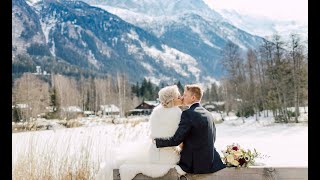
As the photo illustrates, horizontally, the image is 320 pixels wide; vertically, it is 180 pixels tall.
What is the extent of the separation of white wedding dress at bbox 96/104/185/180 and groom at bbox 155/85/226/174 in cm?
6

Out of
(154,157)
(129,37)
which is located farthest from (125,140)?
(129,37)

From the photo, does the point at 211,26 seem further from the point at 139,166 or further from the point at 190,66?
the point at 139,166

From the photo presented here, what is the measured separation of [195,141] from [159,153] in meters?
0.26

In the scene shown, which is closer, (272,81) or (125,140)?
(125,140)

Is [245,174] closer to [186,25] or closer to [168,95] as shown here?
[168,95]

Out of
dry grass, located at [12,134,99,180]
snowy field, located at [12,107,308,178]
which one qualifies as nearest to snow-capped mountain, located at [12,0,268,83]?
snowy field, located at [12,107,308,178]

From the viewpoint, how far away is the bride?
3.17 metres

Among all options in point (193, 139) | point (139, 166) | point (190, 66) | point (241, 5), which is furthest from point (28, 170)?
point (241, 5)

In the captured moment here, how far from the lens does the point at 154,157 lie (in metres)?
3.23

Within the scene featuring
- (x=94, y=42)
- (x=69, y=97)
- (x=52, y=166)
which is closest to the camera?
(x=52, y=166)

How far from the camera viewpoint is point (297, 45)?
23.9 m

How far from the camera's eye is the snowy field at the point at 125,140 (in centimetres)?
471

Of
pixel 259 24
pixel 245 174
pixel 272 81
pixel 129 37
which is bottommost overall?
pixel 245 174
